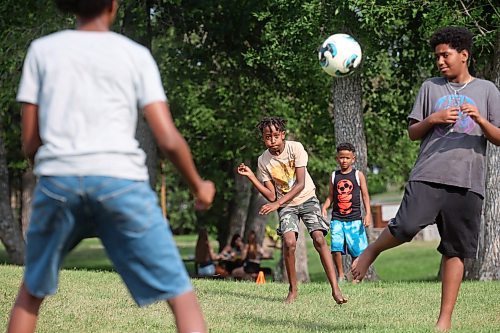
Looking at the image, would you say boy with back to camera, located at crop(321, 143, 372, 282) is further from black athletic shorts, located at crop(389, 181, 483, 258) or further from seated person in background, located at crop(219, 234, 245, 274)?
seated person in background, located at crop(219, 234, 245, 274)

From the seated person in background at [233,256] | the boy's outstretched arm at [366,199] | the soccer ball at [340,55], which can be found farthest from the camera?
the seated person in background at [233,256]

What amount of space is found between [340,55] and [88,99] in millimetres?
7572

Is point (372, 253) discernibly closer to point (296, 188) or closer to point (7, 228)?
point (296, 188)

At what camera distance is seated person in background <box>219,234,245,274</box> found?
24672mm

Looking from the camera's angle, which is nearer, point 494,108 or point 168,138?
point 168,138

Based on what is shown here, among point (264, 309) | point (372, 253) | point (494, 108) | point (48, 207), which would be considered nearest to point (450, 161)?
point (494, 108)

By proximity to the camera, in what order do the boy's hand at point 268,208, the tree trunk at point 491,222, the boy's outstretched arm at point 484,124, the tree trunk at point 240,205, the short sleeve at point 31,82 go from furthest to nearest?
1. the tree trunk at point 240,205
2. the tree trunk at point 491,222
3. the boy's hand at point 268,208
4. the boy's outstretched arm at point 484,124
5. the short sleeve at point 31,82

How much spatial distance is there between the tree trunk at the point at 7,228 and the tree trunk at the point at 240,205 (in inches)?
291

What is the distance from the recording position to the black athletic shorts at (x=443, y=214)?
21.9 ft

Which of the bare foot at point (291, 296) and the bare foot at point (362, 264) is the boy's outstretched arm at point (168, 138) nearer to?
the bare foot at point (362, 264)

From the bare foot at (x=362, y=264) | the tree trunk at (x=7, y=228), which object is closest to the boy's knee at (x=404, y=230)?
the bare foot at (x=362, y=264)

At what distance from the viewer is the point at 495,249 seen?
18062 millimetres

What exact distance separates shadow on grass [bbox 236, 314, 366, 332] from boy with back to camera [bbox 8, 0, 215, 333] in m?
3.09

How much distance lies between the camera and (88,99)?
4.26 meters
